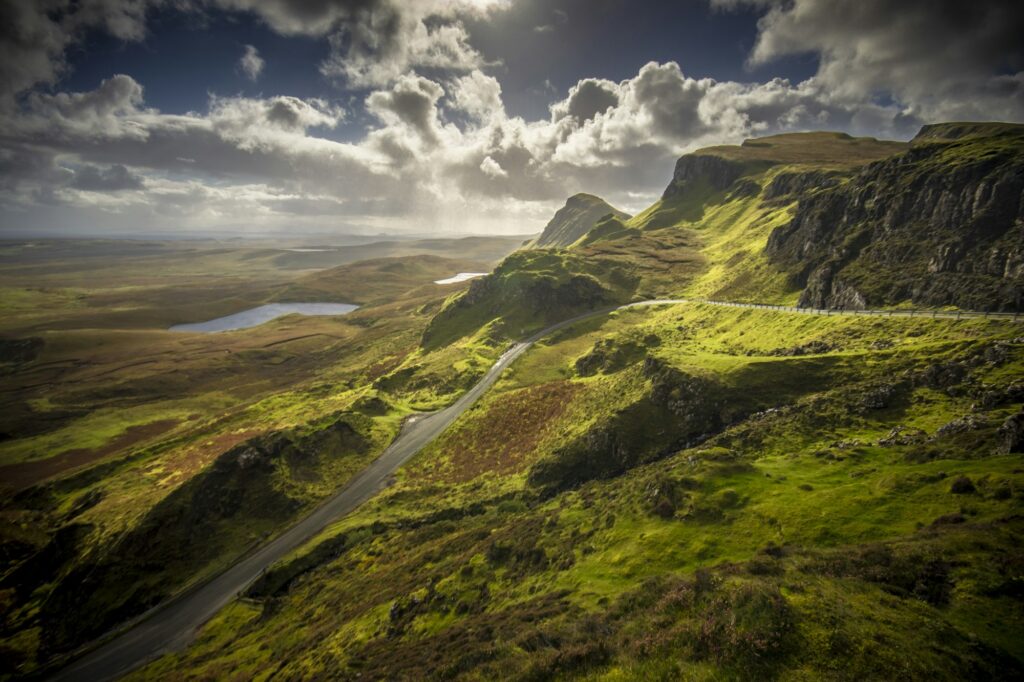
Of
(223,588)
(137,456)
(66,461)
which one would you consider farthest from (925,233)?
(66,461)

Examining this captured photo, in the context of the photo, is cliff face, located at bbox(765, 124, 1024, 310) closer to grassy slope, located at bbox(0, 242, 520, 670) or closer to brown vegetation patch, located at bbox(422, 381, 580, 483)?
brown vegetation patch, located at bbox(422, 381, 580, 483)

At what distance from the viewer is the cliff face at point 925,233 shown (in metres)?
72.4

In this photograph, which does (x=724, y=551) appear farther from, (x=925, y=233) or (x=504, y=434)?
(x=925, y=233)

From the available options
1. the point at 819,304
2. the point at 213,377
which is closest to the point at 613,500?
the point at 819,304

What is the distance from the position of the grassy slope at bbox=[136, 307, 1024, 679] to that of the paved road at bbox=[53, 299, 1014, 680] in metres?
4.82

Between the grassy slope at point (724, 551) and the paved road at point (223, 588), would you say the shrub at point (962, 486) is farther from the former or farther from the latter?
the paved road at point (223, 588)

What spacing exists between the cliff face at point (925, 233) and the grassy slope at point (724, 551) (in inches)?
603

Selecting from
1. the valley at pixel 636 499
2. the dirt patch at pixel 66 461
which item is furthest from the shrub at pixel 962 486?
the dirt patch at pixel 66 461

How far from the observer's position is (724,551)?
35.0m

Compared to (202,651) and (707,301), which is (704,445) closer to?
(202,651)

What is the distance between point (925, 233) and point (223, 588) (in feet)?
505

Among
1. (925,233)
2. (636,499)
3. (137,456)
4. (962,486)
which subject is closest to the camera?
(962,486)

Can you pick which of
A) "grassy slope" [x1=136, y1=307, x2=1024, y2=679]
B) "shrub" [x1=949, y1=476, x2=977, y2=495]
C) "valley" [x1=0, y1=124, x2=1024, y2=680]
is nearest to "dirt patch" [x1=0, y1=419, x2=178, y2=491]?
"valley" [x1=0, y1=124, x2=1024, y2=680]

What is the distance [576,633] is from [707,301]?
124 meters
